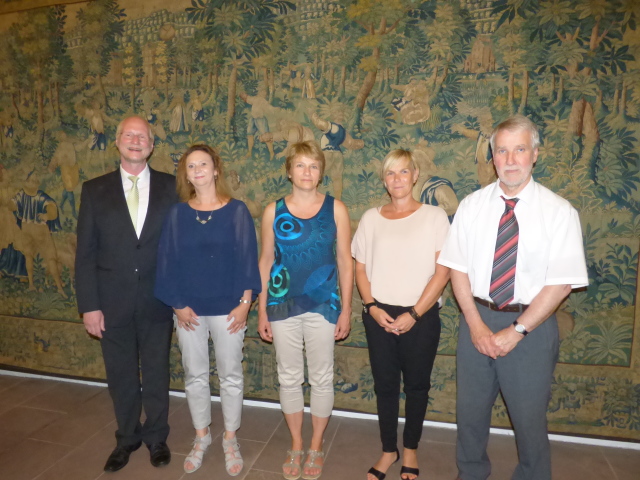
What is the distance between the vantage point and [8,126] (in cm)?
362

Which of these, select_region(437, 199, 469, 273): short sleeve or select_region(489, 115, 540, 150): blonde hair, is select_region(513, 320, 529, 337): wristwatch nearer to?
select_region(437, 199, 469, 273): short sleeve

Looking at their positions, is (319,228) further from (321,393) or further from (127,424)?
(127,424)

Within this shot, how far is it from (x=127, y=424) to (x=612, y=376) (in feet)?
10.3

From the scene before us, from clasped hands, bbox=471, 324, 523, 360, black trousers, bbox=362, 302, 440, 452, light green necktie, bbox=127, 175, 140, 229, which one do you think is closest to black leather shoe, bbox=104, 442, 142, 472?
light green necktie, bbox=127, 175, 140, 229

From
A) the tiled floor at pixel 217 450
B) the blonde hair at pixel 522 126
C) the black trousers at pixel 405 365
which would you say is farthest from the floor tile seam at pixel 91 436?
the blonde hair at pixel 522 126

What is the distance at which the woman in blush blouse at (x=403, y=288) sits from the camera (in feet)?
7.45

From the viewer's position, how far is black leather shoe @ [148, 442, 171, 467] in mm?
2592

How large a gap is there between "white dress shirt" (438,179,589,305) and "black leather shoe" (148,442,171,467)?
79.6 inches

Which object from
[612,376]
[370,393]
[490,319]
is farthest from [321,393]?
[612,376]

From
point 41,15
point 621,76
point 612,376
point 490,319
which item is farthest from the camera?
point 41,15

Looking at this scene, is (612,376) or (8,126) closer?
(612,376)

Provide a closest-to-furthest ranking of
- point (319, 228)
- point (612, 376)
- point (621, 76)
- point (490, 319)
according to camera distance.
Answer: point (490, 319) → point (319, 228) → point (621, 76) → point (612, 376)

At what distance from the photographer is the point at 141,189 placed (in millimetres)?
2570

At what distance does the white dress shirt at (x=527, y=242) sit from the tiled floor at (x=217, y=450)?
1.30 meters
